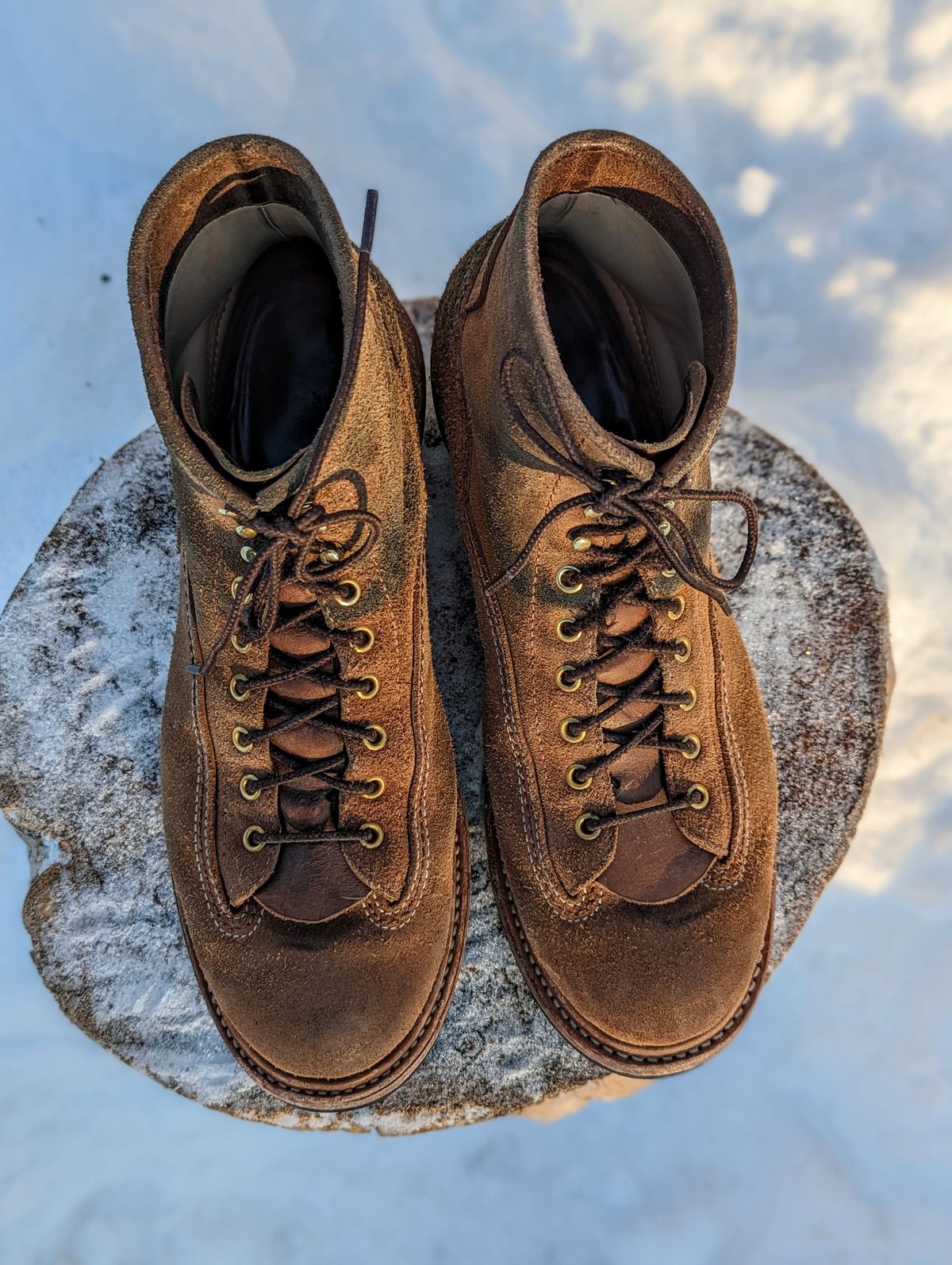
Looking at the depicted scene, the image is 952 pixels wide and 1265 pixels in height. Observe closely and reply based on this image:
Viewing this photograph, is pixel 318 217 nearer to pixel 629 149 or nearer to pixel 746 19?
pixel 629 149

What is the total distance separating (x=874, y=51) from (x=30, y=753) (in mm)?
2843

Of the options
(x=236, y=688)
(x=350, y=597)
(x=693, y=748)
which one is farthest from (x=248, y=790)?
(x=693, y=748)

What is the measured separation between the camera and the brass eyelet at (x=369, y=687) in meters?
1.36

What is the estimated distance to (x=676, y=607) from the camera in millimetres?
1396

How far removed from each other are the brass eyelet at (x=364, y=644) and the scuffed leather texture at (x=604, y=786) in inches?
9.2

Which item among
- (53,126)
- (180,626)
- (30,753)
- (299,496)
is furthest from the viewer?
(53,126)

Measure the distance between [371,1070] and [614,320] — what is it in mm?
1380

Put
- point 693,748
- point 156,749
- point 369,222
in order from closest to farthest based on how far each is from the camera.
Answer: point 369,222, point 693,748, point 156,749

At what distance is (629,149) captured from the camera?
4.09ft

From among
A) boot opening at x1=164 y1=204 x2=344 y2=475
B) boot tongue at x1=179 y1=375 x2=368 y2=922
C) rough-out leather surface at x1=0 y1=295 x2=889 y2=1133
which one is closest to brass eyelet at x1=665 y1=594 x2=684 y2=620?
rough-out leather surface at x1=0 y1=295 x2=889 y2=1133

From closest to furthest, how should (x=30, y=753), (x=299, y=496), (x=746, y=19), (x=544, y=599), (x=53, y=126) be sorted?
(x=299, y=496) → (x=544, y=599) → (x=30, y=753) → (x=53, y=126) → (x=746, y=19)

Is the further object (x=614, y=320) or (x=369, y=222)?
(x=614, y=320)

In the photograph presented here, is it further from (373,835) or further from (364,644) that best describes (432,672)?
(373,835)

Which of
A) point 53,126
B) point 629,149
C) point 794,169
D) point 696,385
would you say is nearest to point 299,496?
point 696,385
